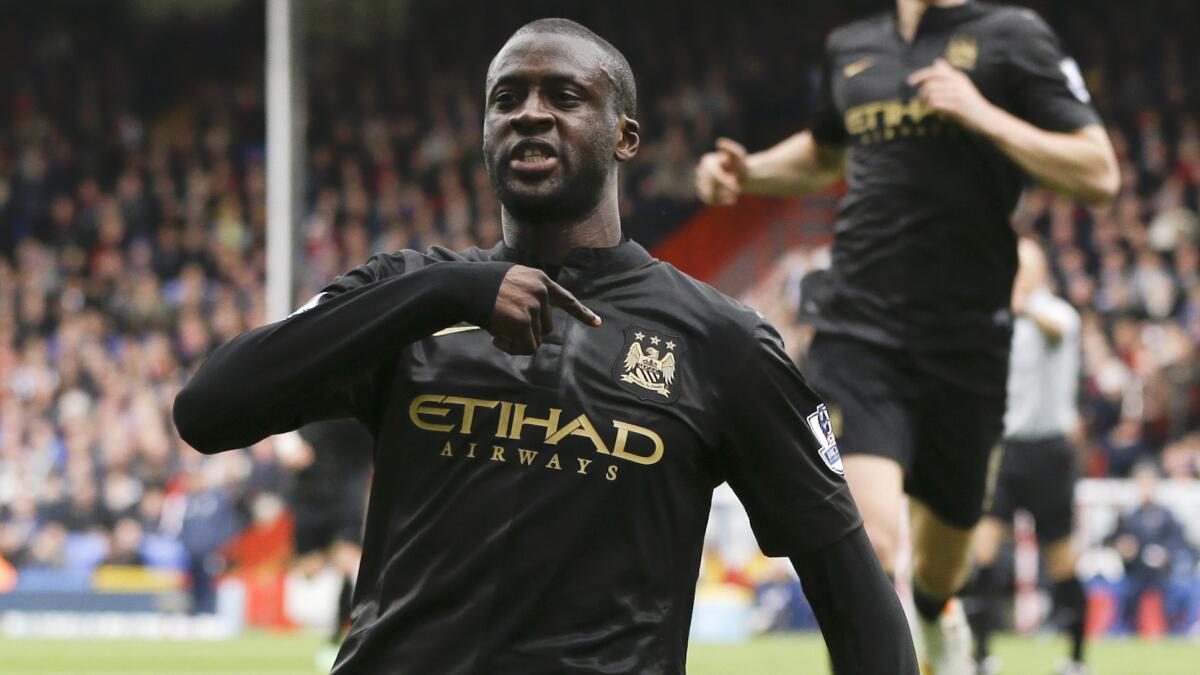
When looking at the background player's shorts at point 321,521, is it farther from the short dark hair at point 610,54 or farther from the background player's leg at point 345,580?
the short dark hair at point 610,54

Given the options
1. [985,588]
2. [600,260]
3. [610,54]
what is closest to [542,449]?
[600,260]

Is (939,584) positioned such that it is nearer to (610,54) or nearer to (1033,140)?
(1033,140)

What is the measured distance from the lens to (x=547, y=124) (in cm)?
303

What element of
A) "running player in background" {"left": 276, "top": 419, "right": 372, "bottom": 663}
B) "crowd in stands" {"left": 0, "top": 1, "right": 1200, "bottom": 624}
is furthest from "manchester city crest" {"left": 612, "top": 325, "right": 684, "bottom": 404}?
"crowd in stands" {"left": 0, "top": 1, "right": 1200, "bottom": 624}

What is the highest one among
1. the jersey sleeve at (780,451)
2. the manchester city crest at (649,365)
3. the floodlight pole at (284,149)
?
the floodlight pole at (284,149)

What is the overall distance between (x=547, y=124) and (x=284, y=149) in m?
15.4

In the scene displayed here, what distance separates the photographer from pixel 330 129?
25.4 meters

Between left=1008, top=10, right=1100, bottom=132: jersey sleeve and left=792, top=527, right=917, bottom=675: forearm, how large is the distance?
9.36ft

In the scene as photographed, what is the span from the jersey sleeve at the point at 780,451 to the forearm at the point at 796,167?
2.98m

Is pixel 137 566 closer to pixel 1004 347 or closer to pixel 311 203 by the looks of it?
pixel 311 203

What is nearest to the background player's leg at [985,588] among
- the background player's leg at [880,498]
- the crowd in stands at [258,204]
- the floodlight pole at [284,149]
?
the background player's leg at [880,498]

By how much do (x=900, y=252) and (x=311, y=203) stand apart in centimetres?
1864

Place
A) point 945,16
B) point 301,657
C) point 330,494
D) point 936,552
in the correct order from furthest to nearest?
point 301,657 < point 330,494 < point 936,552 < point 945,16

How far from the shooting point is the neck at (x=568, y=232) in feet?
10.4
